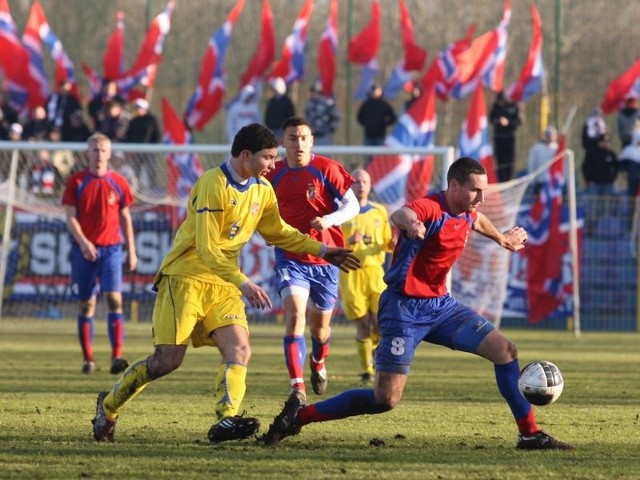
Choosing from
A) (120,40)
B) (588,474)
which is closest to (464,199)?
(588,474)

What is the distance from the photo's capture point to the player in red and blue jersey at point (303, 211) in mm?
10789

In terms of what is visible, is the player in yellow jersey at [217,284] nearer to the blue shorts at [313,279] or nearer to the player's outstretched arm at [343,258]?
the player's outstretched arm at [343,258]

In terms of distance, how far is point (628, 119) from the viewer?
24656 mm

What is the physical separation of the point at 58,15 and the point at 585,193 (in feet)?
55.0

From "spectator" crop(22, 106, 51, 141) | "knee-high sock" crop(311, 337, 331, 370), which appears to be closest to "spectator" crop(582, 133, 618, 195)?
"spectator" crop(22, 106, 51, 141)

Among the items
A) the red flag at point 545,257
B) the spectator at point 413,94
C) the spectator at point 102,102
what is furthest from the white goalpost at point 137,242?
the spectator at point 413,94

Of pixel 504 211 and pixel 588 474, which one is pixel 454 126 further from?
pixel 588 474

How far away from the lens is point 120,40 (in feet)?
86.0

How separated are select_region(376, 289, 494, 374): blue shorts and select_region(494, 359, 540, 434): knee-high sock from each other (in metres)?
0.24

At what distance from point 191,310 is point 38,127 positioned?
17.0m

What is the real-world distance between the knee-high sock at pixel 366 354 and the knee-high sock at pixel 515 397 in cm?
515

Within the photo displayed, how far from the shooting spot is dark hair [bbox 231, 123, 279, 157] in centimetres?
816

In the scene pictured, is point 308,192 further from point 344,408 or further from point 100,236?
point 100,236

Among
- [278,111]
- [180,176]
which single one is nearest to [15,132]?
[180,176]
